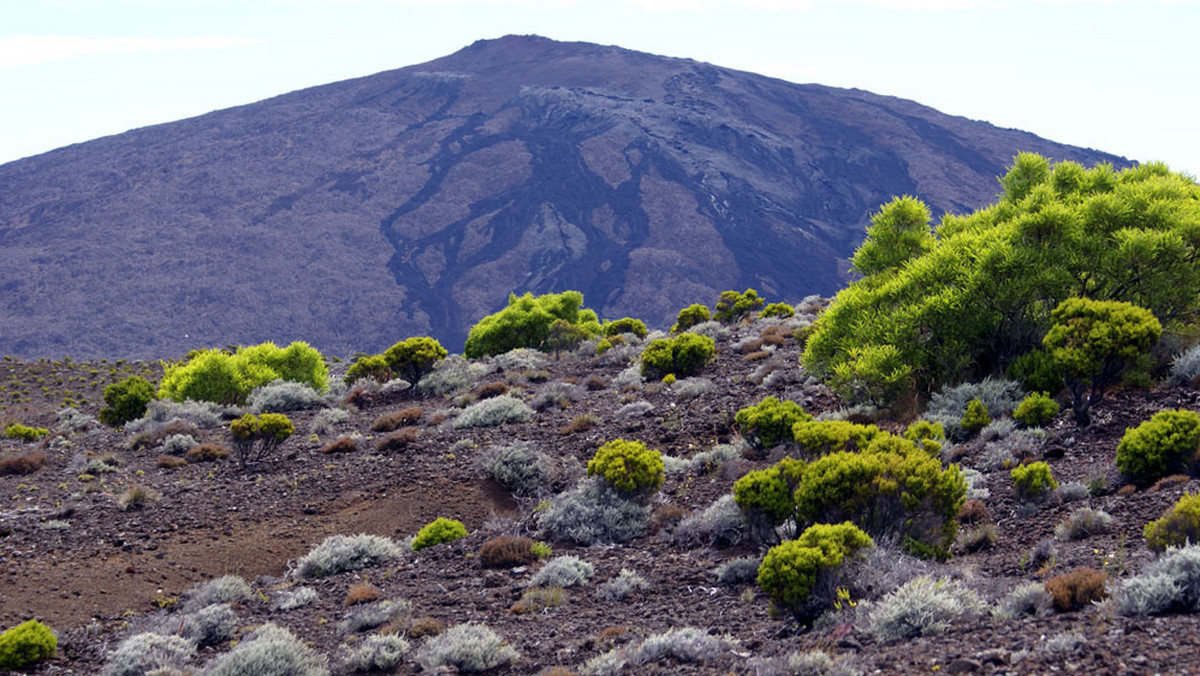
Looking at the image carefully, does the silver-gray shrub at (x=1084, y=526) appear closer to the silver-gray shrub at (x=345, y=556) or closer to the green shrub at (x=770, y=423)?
the green shrub at (x=770, y=423)

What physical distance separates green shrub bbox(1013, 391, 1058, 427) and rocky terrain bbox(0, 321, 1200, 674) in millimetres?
265

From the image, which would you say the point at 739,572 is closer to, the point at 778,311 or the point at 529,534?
the point at 529,534

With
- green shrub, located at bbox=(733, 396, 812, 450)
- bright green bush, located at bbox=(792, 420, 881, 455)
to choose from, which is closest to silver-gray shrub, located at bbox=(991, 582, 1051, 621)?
bright green bush, located at bbox=(792, 420, 881, 455)

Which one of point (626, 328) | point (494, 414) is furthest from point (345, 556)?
point (626, 328)

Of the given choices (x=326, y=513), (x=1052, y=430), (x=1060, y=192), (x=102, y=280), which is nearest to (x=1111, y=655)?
(x=1052, y=430)

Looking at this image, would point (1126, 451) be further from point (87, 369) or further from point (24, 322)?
point (24, 322)

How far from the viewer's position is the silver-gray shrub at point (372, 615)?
9430 mm

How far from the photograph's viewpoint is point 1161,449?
393 inches

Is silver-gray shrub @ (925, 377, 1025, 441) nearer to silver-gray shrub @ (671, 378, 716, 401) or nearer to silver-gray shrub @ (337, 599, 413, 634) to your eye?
silver-gray shrub @ (671, 378, 716, 401)

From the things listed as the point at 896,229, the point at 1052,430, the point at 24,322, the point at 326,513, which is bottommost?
the point at 24,322

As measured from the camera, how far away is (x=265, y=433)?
1845 cm

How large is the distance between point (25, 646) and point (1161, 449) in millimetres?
12963

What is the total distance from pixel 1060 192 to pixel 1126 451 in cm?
1072

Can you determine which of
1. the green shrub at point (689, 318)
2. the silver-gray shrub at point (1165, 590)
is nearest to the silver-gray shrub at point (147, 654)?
the silver-gray shrub at point (1165, 590)
